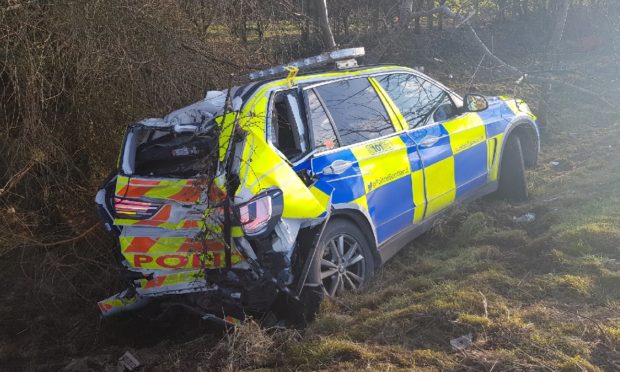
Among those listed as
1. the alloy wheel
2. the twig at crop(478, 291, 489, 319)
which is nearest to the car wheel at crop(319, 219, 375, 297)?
the alloy wheel

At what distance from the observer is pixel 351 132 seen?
4309mm

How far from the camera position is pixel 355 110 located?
4.43 m

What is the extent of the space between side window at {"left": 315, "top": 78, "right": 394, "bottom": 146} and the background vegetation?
90 centimetres

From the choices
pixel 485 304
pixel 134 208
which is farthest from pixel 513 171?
pixel 134 208

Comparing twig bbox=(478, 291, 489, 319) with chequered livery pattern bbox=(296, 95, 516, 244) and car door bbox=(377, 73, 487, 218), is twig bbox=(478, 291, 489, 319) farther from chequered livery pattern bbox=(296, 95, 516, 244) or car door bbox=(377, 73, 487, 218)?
car door bbox=(377, 73, 487, 218)

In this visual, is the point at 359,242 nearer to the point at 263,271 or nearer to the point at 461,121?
the point at 263,271

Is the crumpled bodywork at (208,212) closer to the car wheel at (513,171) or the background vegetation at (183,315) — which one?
the background vegetation at (183,315)

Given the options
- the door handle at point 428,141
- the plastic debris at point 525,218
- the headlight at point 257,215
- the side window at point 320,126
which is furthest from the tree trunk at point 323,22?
the headlight at point 257,215

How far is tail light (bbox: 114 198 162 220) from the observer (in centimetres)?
348

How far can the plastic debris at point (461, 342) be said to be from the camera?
10.2ft

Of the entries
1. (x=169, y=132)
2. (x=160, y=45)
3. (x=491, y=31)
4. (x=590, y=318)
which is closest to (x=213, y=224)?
(x=169, y=132)

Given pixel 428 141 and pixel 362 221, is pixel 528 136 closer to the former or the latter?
pixel 428 141

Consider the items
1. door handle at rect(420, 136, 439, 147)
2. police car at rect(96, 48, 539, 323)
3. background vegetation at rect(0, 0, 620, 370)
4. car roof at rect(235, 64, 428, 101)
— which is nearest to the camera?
background vegetation at rect(0, 0, 620, 370)

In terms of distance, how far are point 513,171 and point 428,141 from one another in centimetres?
173
